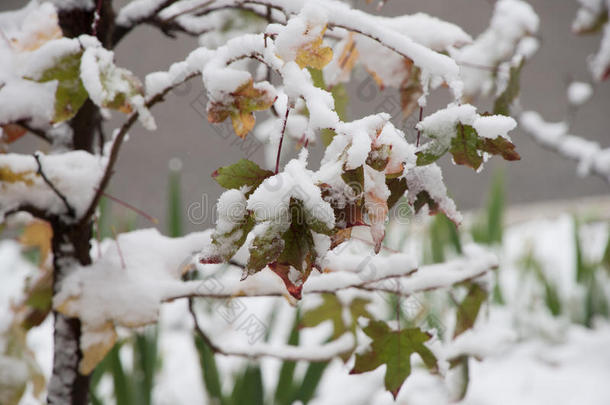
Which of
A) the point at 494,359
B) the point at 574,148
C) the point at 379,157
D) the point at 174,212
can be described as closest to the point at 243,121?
the point at 379,157

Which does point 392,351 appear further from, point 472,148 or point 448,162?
point 448,162

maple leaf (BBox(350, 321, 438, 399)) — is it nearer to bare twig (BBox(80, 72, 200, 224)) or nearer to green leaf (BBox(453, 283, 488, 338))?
green leaf (BBox(453, 283, 488, 338))

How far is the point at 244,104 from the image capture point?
34 cm

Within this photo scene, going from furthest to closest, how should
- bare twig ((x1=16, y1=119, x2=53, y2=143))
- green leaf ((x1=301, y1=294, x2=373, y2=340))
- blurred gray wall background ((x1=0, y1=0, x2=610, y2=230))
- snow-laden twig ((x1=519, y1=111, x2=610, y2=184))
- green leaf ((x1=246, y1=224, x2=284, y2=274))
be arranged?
blurred gray wall background ((x1=0, y1=0, x2=610, y2=230))
snow-laden twig ((x1=519, y1=111, x2=610, y2=184))
green leaf ((x1=301, y1=294, x2=373, y2=340))
bare twig ((x1=16, y1=119, x2=53, y2=143))
green leaf ((x1=246, y1=224, x2=284, y2=274))

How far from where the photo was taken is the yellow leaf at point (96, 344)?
443mm

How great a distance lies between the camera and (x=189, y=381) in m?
1.24

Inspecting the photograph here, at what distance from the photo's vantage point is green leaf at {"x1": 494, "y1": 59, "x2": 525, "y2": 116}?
1.47ft

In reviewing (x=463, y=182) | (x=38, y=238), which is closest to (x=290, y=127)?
(x=38, y=238)

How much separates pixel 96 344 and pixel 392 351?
9.7 inches

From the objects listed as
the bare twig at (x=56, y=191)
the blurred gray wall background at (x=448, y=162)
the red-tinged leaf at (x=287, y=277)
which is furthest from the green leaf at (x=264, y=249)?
the blurred gray wall background at (x=448, y=162)

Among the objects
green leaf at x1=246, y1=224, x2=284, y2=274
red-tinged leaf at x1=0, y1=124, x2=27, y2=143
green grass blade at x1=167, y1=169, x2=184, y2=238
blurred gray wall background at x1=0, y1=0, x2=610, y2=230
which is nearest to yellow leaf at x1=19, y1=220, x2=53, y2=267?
red-tinged leaf at x1=0, y1=124, x2=27, y2=143

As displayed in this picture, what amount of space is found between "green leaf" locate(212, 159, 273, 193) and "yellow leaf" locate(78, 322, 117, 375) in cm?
23

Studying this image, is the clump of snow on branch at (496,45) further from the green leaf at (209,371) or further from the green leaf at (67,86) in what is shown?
the green leaf at (209,371)

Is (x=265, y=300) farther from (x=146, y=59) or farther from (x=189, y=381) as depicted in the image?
(x=146, y=59)
